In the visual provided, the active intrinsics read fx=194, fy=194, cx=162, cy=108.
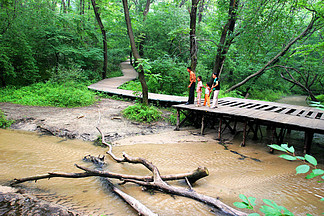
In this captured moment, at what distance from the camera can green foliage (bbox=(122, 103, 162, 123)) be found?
35.4 ft

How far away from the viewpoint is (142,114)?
10859 millimetres

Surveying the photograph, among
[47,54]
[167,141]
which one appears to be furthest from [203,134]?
[47,54]

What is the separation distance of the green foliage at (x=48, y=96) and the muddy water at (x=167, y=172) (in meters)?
4.41

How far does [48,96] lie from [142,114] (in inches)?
283

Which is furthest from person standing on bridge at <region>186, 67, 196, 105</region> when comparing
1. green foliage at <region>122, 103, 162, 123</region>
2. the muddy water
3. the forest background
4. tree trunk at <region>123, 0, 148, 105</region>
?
the muddy water

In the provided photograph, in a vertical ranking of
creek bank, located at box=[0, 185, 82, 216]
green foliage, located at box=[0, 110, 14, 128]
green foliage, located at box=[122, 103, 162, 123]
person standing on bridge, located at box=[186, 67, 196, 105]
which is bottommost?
creek bank, located at box=[0, 185, 82, 216]

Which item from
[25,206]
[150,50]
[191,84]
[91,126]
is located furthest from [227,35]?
[25,206]

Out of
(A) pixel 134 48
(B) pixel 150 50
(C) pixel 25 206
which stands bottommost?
(C) pixel 25 206

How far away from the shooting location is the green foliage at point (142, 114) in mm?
10789

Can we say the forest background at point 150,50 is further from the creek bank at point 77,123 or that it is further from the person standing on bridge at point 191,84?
the person standing on bridge at point 191,84

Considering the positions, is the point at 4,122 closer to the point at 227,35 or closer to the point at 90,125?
the point at 90,125

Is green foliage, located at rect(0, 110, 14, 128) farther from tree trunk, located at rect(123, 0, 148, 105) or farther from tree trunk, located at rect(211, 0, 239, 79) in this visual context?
tree trunk, located at rect(211, 0, 239, 79)

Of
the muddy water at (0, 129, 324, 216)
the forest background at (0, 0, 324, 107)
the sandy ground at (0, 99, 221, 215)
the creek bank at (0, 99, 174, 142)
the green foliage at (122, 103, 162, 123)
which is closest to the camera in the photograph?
the muddy water at (0, 129, 324, 216)

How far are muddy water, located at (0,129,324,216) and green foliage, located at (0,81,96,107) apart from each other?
173 inches
